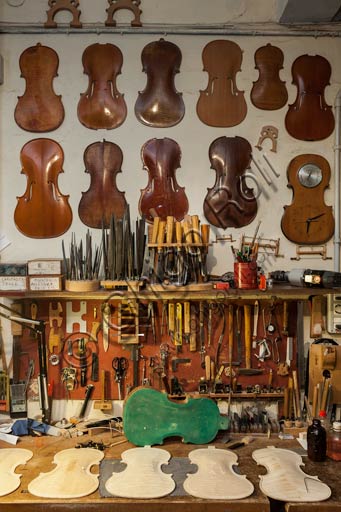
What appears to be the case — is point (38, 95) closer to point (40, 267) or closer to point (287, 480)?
point (40, 267)

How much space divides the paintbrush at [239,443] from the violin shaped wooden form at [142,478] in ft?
1.35

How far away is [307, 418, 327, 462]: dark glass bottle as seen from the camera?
8.94 feet

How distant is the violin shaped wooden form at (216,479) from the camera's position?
2352mm

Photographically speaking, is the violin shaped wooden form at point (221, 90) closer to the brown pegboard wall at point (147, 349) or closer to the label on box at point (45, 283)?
the brown pegboard wall at point (147, 349)

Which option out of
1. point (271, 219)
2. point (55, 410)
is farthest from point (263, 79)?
point (55, 410)

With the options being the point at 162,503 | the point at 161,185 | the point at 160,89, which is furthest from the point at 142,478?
the point at 160,89

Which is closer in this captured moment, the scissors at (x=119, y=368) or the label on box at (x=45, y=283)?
the label on box at (x=45, y=283)

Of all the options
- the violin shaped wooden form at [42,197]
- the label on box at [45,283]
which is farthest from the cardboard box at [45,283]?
the violin shaped wooden form at [42,197]

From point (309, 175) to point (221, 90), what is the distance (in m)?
0.88

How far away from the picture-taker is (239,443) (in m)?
2.94

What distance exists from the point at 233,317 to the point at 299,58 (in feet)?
6.31

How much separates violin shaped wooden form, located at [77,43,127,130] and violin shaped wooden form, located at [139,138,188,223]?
34cm

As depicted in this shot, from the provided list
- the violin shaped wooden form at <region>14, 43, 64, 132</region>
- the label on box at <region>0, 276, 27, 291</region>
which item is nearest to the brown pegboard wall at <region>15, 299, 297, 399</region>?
the label on box at <region>0, 276, 27, 291</region>

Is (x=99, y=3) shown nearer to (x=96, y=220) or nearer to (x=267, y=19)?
(x=267, y=19)
